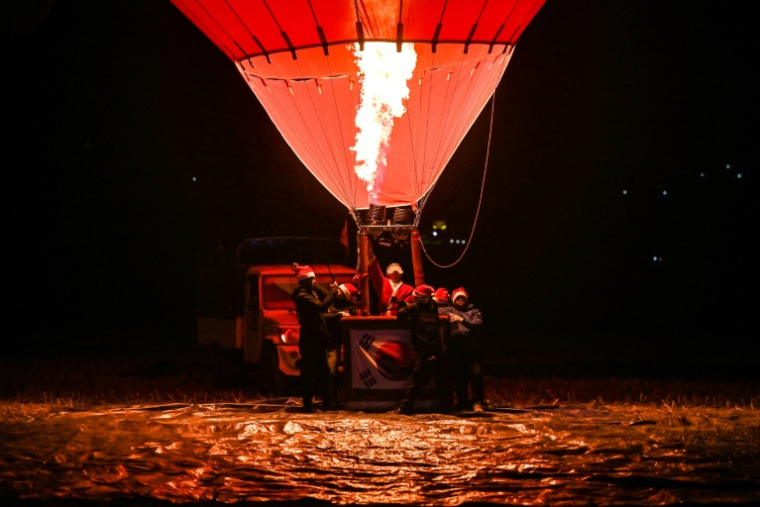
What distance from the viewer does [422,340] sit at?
12289mm

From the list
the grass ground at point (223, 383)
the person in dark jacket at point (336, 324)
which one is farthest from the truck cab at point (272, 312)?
the person in dark jacket at point (336, 324)

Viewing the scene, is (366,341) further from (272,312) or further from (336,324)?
(272,312)

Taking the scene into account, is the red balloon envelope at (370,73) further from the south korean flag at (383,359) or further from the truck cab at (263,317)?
the south korean flag at (383,359)

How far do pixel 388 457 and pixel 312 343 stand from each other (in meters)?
3.04

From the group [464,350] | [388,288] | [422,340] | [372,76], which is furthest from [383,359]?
[372,76]

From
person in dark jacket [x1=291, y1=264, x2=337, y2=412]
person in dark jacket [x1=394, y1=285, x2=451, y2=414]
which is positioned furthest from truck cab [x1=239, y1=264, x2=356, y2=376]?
person in dark jacket [x1=394, y1=285, x2=451, y2=414]

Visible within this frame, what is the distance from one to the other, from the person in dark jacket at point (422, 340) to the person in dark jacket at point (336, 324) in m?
1.00

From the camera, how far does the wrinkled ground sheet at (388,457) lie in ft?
28.4

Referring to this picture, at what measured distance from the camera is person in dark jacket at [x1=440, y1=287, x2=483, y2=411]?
12.9m

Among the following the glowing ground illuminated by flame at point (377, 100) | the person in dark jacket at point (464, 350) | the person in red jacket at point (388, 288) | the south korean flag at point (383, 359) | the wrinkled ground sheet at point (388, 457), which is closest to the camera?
the wrinkled ground sheet at point (388, 457)

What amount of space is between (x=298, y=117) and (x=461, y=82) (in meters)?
2.02

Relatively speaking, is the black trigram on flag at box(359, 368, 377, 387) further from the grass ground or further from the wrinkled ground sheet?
the grass ground

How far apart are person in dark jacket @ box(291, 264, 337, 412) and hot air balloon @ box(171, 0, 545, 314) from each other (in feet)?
4.42

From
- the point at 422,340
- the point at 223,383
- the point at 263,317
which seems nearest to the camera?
the point at 422,340
